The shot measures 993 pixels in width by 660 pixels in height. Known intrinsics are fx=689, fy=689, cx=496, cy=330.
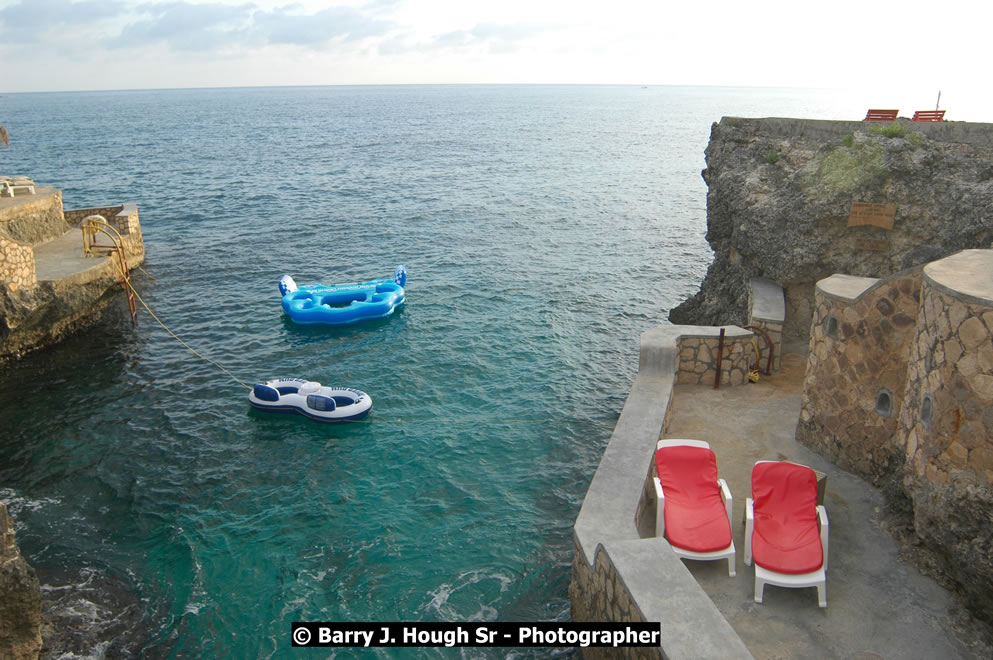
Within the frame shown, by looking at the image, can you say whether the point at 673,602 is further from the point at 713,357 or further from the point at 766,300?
the point at 766,300

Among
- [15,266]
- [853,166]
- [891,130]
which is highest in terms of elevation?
[891,130]

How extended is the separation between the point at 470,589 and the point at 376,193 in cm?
3863

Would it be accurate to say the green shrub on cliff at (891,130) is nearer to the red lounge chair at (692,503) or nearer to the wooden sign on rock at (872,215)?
the wooden sign on rock at (872,215)

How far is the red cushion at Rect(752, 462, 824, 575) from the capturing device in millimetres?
7988

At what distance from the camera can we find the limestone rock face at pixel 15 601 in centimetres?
890

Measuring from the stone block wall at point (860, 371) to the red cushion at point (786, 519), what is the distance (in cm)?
132

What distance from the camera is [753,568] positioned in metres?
8.50

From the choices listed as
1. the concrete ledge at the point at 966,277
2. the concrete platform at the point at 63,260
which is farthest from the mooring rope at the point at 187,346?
the concrete ledge at the point at 966,277

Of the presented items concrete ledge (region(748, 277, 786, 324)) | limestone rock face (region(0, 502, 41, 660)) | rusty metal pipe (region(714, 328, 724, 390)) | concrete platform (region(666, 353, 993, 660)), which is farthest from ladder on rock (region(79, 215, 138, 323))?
concrete platform (region(666, 353, 993, 660))

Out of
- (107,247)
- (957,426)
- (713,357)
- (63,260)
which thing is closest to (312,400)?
(713,357)

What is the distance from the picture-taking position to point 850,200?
14688 millimetres

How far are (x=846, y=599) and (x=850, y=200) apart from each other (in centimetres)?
963

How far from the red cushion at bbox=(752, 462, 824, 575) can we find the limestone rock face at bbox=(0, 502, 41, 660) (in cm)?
932

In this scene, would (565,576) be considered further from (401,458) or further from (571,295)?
(571,295)
